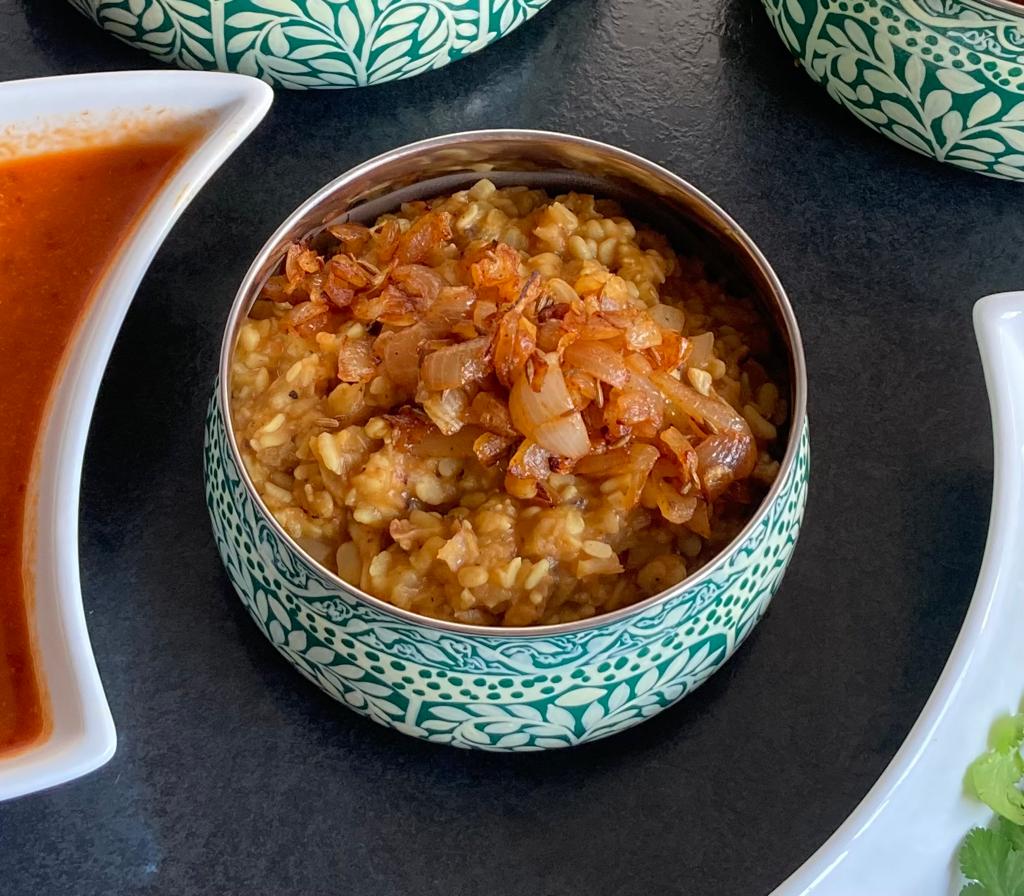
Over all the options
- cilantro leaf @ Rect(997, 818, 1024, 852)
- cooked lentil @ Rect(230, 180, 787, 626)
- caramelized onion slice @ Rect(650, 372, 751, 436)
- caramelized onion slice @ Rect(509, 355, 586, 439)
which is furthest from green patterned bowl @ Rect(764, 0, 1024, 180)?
cilantro leaf @ Rect(997, 818, 1024, 852)

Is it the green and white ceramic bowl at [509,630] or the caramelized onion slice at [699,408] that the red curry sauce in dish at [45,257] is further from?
the caramelized onion slice at [699,408]

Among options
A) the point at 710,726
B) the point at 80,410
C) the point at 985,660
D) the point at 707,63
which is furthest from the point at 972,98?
the point at 80,410

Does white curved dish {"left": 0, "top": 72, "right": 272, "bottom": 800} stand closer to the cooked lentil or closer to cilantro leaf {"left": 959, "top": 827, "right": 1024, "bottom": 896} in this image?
the cooked lentil

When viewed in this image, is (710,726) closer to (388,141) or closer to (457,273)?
(457,273)

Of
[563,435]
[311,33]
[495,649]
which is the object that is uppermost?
[311,33]

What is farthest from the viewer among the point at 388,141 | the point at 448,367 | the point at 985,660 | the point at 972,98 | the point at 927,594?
the point at 388,141

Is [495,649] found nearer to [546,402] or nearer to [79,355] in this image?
[546,402]

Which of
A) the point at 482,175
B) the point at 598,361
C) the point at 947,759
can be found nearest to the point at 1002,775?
the point at 947,759
